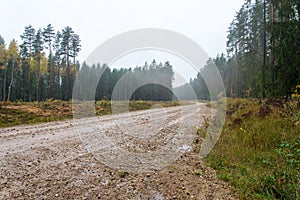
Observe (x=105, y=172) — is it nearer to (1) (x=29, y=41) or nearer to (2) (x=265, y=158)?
(2) (x=265, y=158)

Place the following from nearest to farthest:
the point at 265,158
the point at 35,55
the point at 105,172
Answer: the point at 105,172 < the point at 265,158 < the point at 35,55

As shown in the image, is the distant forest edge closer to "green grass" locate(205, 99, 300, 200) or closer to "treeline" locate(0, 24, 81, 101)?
"treeline" locate(0, 24, 81, 101)

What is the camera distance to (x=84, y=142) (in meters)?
5.53

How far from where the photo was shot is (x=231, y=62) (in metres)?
43.9

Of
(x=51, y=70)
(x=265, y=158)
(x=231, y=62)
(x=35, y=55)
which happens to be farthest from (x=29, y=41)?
(x=265, y=158)

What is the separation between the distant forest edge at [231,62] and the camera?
8812mm

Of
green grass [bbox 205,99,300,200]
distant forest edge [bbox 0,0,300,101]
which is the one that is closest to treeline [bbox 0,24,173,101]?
distant forest edge [bbox 0,0,300,101]

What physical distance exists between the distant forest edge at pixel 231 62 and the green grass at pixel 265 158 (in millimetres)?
2723

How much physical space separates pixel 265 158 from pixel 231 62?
43722mm

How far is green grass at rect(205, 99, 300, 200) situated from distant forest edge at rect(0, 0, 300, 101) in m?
2.72

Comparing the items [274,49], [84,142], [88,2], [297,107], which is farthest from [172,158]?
[88,2]

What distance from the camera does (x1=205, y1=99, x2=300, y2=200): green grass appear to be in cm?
279

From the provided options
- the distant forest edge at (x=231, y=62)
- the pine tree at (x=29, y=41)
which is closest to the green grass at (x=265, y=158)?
the distant forest edge at (x=231, y=62)

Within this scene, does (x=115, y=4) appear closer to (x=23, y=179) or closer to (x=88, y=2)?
(x=88, y=2)
